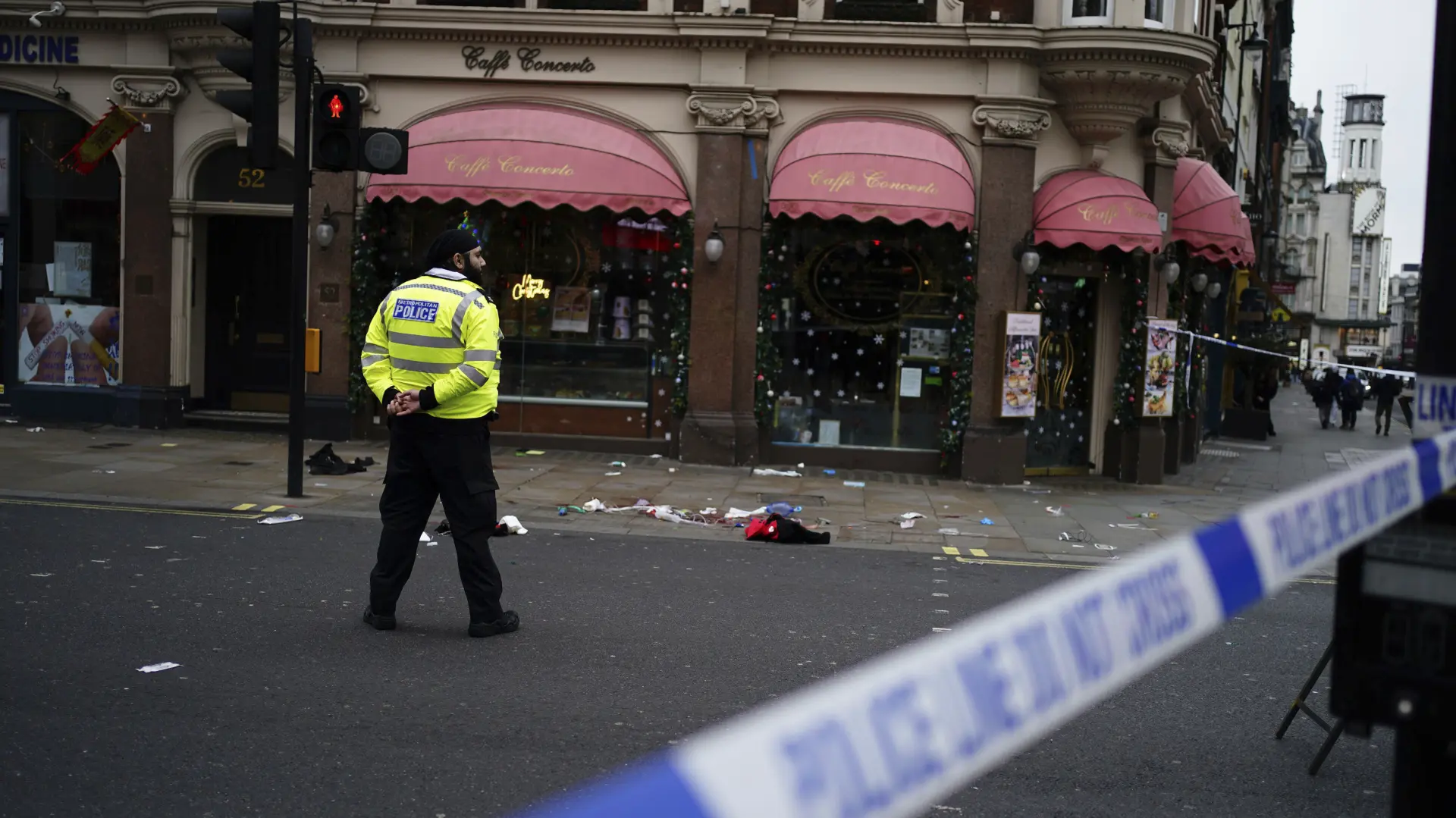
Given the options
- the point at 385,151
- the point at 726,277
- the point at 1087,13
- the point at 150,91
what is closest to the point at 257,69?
the point at 385,151

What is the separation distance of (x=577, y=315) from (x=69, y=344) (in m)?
6.47

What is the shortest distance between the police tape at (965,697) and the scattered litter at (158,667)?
521cm

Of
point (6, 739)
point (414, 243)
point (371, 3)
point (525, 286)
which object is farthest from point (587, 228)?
point (6, 739)

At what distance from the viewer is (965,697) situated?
53.6 inches

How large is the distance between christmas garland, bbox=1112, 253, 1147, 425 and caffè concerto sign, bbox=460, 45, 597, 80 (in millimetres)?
6871

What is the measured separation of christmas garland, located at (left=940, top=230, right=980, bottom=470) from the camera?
15258mm

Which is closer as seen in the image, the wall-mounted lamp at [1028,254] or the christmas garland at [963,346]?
the wall-mounted lamp at [1028,254]

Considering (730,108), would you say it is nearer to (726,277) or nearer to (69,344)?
(726,277)

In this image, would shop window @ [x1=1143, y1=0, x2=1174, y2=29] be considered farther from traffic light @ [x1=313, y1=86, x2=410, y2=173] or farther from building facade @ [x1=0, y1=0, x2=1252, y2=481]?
traffic light @ [x1=313, y1=86, x2=410, y2=173]

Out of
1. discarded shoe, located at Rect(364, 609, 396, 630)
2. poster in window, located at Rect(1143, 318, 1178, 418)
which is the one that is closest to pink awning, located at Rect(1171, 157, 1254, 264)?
poster in window, located at Rect(1143, 318, 1178, 418)

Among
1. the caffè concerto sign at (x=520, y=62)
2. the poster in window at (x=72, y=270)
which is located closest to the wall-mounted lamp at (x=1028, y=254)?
the caffè concerto sign at (x=520, y=62)

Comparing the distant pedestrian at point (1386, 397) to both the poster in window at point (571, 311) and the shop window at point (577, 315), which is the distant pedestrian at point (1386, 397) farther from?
the poster in window at point (571, 311)

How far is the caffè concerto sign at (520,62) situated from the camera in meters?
15.6

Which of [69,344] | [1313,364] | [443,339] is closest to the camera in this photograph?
[443,339]
